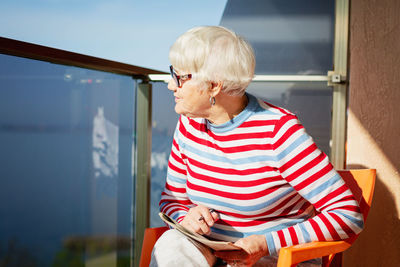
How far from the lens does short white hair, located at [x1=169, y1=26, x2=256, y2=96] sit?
140 cm

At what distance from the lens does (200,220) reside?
1446 mm

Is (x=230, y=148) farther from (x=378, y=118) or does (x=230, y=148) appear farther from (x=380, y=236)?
(x=380, y=236)

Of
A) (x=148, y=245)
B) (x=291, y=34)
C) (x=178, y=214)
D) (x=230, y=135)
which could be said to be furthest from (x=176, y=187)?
(x=291, y=34)

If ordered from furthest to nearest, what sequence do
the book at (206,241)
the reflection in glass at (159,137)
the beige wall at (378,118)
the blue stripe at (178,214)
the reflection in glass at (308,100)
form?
the reflection in glass at (159,137), the reflection in glass at (308,100), the beige wall at (378,118), the blue stripe at (178,214), the book at (206,241)

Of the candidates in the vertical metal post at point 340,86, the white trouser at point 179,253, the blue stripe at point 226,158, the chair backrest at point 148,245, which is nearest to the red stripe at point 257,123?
the blue stripe at point 226,158

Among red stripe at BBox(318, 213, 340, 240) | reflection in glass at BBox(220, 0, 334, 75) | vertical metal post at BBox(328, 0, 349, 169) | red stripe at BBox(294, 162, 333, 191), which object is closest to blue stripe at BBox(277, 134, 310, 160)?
red stripe at BBox(294, 162, 333, 191)

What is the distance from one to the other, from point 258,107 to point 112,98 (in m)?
1.18

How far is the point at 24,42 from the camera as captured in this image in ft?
5.43

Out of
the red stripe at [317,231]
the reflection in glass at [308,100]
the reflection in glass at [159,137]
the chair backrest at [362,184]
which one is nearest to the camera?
the red stripe at [317,231]

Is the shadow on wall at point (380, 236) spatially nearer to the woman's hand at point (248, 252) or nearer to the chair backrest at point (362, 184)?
the chair backrest at point (362, 184)

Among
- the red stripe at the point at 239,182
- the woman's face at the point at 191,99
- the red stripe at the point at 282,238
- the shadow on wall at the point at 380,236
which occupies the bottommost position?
the shadow on wall at the point at 380,236

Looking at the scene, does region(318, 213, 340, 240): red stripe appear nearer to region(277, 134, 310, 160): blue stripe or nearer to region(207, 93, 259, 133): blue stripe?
region(277, 134, 310, 160): blue stripe

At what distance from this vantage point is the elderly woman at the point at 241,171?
1365 mm

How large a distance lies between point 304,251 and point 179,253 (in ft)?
1.24
